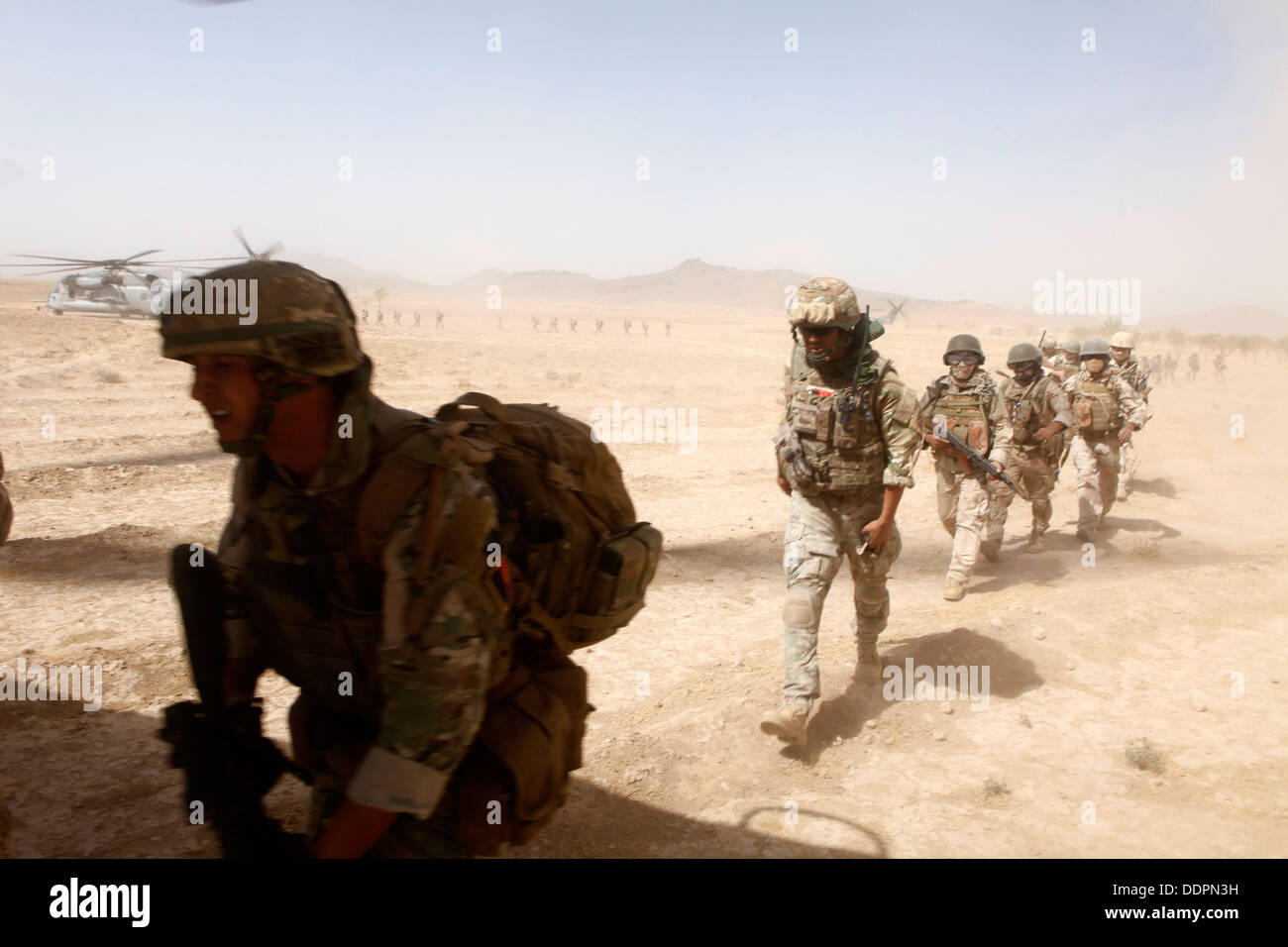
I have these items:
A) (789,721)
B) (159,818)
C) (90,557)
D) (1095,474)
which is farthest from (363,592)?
(1095,474)

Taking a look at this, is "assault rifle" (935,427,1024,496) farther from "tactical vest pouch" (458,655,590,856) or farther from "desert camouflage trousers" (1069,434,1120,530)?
"tactical vest pouch" (458,655,590,856)

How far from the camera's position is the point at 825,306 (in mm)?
4156

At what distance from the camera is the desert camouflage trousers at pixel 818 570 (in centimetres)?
418

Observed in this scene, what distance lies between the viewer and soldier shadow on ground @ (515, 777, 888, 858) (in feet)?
11.4

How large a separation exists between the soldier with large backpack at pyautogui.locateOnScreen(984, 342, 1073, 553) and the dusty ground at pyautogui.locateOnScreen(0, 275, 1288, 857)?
619 mm

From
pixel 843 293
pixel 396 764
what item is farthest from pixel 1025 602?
pixel 396 764

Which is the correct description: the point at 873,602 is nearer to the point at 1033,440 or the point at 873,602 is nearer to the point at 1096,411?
the point at 1033,440

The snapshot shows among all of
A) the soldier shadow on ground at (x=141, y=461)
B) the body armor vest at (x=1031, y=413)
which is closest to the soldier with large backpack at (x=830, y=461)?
the body armor vest at (x=1031, y=413)

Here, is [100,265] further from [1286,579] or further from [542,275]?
[542,275]

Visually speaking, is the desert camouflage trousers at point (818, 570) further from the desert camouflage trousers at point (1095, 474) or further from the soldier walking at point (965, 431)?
the desert camouflage trousers at point (1095, 474)

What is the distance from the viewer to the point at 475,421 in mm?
2094

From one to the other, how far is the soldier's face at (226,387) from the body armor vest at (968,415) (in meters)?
6.64

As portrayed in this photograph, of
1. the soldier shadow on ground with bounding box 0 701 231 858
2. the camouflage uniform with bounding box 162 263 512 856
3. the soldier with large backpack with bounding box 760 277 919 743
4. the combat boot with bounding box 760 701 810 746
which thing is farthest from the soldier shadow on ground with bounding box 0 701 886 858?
the camouflage uniform with bounding box 162 263 512 856

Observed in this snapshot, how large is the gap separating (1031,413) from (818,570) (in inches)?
202
